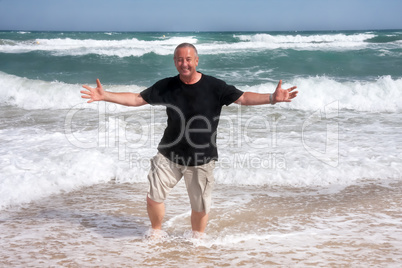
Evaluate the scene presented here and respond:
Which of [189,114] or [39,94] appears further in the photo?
[39,94]

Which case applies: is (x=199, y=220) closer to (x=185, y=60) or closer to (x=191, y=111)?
(x=191, y=111)

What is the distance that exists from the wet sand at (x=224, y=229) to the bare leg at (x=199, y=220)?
0.12 meters

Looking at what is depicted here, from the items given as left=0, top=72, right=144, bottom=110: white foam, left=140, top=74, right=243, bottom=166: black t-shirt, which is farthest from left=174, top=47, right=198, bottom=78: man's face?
left=0, top=72, right=144, bottom=110: white foam

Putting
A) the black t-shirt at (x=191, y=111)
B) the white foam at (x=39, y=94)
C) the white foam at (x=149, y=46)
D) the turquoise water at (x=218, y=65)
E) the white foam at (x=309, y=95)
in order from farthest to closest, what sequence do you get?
the white foam at (x=149, y=46)
the turquoise water at (x=218, y=65)
the white foam at (x=39, y=94)
the white foam at (x=309, y=95)
the black t-shirt at (x=191, y=111)

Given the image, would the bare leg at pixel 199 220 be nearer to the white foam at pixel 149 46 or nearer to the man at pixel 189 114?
the man at pixel 189 114

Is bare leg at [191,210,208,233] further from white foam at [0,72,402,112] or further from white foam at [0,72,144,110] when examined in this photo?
white foam at [0,72,144,110]

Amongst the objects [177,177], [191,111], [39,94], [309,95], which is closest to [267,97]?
[191,111]

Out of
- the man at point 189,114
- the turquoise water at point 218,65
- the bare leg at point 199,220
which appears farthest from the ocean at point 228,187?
the turquoise water at point 218,65

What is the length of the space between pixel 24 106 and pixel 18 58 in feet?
54.6

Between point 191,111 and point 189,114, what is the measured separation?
0.10ft

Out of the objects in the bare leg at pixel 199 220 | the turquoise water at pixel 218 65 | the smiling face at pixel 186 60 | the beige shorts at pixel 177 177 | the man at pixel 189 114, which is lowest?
the bare leg at pixel 199 220

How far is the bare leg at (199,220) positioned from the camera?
11.6ft

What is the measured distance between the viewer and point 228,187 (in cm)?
538

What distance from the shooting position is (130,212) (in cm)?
450
